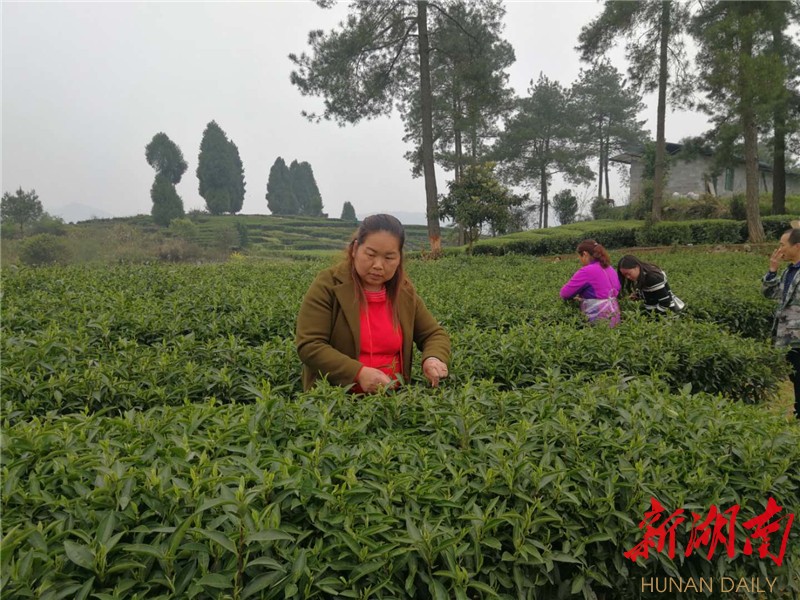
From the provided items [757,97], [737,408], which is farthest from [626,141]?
[737,408]

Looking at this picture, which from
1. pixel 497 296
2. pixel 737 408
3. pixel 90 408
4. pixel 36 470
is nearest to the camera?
pixel 36 470

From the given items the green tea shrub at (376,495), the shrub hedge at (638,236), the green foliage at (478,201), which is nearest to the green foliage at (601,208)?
the shrub hedge at (638,236)

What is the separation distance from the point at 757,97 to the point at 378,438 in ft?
53.8

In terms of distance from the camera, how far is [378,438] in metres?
2.03

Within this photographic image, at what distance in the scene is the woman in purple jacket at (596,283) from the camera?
514 cm

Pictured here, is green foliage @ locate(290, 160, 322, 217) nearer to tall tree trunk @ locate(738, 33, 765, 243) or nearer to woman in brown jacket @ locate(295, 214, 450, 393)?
tall tree trunk @ locate(738, 33, 765, 243)

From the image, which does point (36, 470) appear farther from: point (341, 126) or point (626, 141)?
point (626, 141)

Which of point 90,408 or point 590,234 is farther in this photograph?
point 590,234

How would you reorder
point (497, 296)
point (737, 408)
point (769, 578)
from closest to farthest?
point (769, 578) → point (737, 408) → point (497, 296)

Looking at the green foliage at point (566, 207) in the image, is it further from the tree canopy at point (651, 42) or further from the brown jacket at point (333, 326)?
the brown jacket at point (333, 326)

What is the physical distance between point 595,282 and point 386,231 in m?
3.37

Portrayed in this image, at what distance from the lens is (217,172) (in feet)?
189

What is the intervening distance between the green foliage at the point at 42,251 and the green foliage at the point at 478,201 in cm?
1363

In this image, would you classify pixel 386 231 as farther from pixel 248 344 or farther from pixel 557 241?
pixel 557 241
